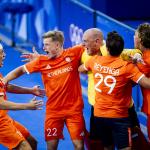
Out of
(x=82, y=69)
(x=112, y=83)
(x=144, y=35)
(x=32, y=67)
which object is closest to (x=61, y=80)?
(x=82, y=69)

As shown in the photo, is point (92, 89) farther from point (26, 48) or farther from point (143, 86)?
point (26, 48)

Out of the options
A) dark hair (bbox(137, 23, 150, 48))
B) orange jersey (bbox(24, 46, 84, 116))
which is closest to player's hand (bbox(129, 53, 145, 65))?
dark hair (bbox(137, 23, 150, 48))

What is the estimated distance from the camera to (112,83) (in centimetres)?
654

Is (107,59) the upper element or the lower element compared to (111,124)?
upper

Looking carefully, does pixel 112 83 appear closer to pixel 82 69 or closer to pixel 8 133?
pixel 82 69

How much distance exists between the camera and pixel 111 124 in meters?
6.63

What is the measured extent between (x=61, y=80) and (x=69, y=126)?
1.88 ft

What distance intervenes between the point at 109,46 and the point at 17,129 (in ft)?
5.01

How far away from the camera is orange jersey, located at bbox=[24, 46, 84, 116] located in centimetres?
698

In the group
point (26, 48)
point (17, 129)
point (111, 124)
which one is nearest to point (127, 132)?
point (111, 124)

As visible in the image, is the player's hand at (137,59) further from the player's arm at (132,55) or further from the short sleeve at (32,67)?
the short sleeve at (32,67)

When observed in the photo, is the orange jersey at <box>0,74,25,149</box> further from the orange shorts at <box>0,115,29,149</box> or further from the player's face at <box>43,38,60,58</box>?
the player's face at <box>43,38,60,58</box>

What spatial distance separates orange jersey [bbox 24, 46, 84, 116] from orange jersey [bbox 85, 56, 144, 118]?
14.6 inches

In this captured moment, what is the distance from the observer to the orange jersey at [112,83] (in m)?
6.48
